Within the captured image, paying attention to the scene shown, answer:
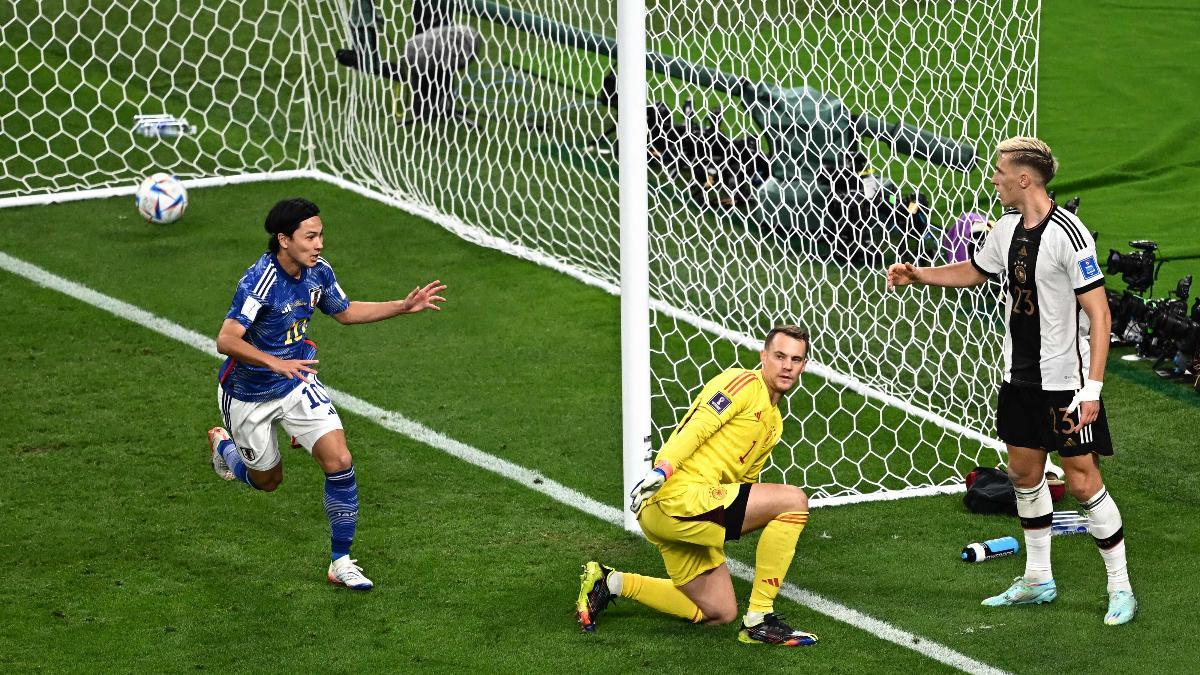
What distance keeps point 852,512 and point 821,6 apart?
2585 mm

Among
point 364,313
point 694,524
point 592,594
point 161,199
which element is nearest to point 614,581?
point 592,594

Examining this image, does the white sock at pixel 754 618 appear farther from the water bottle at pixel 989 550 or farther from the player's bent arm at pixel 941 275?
the player's bent arm at pixel 941 275

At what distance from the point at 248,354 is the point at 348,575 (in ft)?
3.33

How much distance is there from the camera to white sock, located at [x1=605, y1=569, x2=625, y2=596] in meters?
6.27

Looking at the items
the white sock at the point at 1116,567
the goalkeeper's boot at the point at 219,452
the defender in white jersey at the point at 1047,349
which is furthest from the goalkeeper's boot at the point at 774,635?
Answer: the goalkeeper's boot at the point at 219,452

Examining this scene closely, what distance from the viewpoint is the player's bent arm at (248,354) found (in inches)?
242

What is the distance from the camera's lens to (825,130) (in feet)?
28.8

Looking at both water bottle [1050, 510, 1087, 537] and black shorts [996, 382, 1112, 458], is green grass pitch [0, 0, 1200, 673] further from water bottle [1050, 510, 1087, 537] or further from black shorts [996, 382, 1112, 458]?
black shorts [996, 382, 1112, 458]

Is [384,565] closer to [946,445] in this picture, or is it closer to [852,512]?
[852,512]

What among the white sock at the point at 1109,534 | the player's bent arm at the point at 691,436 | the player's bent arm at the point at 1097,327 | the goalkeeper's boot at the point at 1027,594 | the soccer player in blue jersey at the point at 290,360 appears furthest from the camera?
the goalkeeper's boot at the point at 1027,594

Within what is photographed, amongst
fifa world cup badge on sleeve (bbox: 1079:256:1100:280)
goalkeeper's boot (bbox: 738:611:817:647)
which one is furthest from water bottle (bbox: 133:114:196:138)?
fifa world cup badge on sleeve (bbox: 1079:256:1100:280)

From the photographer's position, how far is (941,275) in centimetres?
646

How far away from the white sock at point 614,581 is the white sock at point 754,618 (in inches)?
19.6

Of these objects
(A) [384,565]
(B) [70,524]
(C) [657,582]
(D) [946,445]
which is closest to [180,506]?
(B) [70,524]
